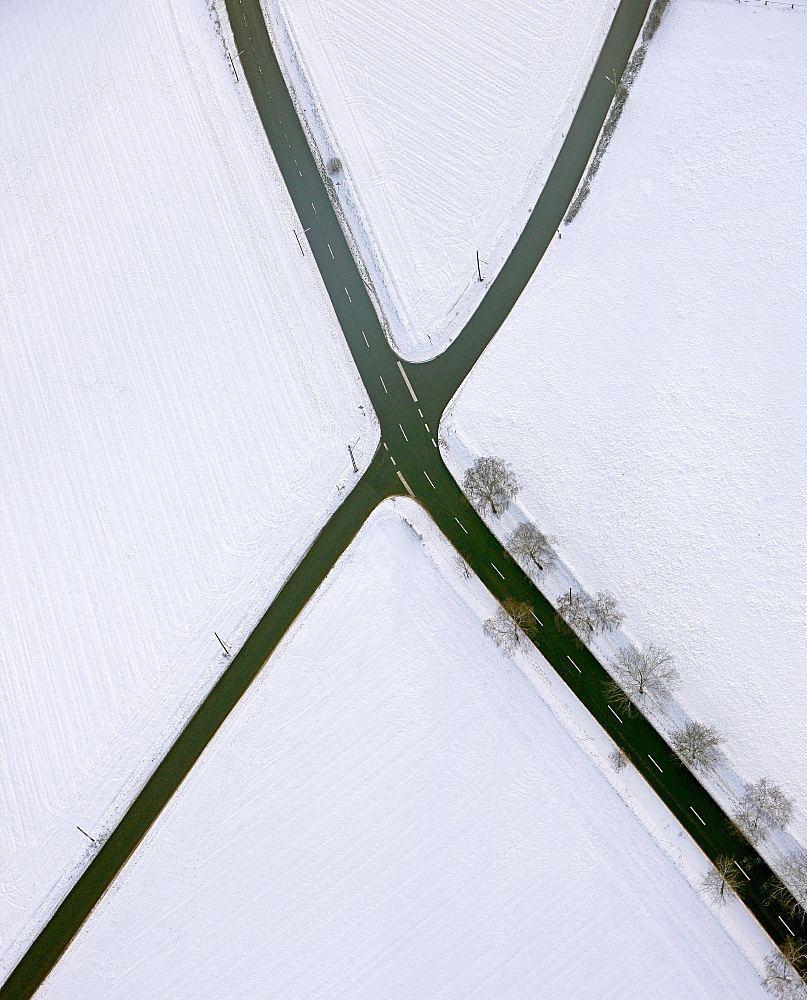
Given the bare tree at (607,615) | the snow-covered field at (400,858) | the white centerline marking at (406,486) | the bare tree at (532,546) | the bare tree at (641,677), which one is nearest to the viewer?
the snow-covered field at (400,858)

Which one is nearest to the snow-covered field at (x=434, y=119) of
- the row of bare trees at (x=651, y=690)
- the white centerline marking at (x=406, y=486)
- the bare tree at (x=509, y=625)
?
the white centerline marking at (x=406, y=486)

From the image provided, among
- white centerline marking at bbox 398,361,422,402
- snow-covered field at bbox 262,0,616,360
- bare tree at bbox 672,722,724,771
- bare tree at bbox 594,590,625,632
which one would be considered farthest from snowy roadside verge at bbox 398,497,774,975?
snow-covered field at bbox 262,0,616,360

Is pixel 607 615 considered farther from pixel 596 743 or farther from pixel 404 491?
pixel 404 491

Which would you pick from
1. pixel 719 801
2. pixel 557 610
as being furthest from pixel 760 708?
pixel 557 610

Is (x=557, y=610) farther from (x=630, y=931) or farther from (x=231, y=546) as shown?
(x=231, y=546)

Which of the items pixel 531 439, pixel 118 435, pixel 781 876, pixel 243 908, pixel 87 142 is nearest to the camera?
pixel 781 876

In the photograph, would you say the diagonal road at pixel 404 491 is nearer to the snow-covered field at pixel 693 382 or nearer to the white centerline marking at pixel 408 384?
the white centerline marking at pixel 408 384

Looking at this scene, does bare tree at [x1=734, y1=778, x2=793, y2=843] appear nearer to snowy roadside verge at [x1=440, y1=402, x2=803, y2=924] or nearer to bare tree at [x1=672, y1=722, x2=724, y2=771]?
snowy roadside verge at [x1=440, y1=402, x2=803, y2=924]
